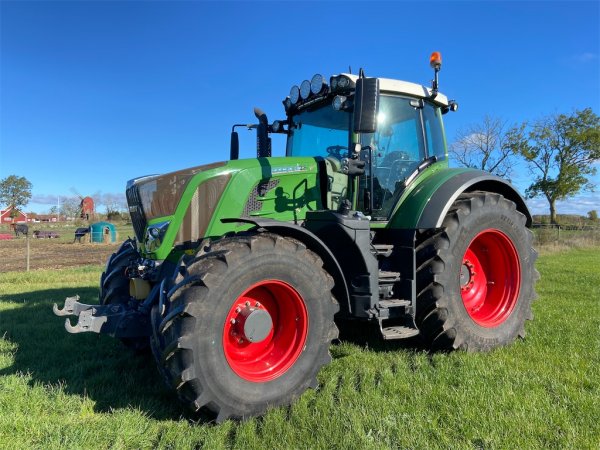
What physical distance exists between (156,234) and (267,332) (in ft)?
4.11

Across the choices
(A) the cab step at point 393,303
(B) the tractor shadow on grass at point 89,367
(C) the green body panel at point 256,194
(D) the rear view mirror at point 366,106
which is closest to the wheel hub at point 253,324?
(B) the tractor shadow on grass at point 89,367

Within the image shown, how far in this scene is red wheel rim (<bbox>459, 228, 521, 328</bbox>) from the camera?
475 centimetres

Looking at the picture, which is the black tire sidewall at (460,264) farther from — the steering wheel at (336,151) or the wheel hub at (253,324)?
the wheel hub at (253,324)

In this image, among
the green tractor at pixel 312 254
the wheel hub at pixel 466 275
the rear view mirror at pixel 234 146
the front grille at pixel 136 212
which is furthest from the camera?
the rear view mirror at pixel 234 146

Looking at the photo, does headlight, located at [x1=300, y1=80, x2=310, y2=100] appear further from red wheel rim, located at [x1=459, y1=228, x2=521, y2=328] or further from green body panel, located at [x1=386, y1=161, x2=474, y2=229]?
red wheel rim, located at [x1=459, y1=228, x2=521, y2=328]

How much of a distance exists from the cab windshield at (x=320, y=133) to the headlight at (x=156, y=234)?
180 centimetres

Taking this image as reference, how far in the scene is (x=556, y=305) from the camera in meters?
6.57

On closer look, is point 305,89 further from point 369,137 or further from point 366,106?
point 366,106

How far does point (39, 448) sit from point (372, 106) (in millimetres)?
→ 3197

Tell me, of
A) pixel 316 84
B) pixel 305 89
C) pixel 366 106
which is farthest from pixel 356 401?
pixel 305 89

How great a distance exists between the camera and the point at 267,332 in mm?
3271

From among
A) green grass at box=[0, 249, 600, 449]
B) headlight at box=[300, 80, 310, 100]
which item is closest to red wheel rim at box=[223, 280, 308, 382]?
green grass at box=[0, 249, 600, 449]

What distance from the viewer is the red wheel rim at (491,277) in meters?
4.75

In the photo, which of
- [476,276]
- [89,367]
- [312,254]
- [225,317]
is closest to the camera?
[225,317]
